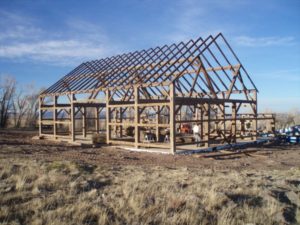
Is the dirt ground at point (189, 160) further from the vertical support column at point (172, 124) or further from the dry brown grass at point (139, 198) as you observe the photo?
the dry brown grass at point (139, 198)

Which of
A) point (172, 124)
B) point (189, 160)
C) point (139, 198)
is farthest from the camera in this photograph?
point (172, 124)

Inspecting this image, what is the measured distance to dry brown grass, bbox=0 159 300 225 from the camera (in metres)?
5.09

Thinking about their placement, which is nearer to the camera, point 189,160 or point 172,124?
point 189,160

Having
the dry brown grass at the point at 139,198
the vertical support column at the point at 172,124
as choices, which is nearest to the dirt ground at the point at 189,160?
the vertical support column at the point at 172,124

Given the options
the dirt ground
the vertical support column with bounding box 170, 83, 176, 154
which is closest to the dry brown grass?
the dirt ground

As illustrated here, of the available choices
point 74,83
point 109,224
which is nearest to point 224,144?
point 74,83

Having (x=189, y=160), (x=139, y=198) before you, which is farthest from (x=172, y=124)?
(x=139, y=198)

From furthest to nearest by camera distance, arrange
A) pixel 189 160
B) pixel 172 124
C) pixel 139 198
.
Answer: pixel 172 124 → pixel 189 160 → pixel 139 198

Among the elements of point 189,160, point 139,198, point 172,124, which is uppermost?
point 172,124

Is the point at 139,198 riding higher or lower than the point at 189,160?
higher

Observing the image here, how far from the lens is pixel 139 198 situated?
19.4 feet

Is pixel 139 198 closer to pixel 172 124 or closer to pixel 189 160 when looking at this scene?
pixel 189 160

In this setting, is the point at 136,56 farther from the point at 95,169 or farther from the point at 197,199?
the point at 197,199

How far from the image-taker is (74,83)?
2062 cm
